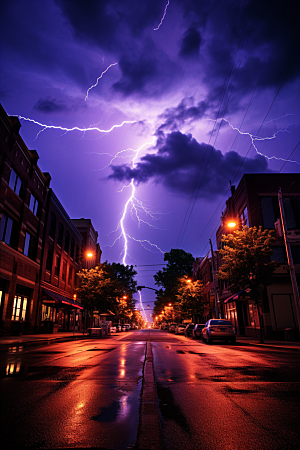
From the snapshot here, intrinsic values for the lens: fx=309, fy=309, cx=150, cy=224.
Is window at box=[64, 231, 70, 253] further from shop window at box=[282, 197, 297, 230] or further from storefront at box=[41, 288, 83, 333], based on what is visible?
shop window at box=[282, 197, 297, 230]

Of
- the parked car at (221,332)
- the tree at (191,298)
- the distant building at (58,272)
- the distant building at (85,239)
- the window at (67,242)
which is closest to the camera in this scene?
the parked car at (221,332)

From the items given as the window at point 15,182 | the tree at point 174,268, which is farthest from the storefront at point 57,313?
the tree at point 174,268

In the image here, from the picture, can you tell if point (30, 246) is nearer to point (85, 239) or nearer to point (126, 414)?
point (85, 239)

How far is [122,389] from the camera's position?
5594 millimetres

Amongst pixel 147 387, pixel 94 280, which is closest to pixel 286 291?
pixel 94 280

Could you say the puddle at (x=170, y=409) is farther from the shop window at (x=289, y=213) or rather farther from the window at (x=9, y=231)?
the shop window at (x=289, y=213)

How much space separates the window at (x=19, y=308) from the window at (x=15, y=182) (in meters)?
8.79

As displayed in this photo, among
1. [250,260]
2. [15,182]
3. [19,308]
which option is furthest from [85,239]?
[250,260]

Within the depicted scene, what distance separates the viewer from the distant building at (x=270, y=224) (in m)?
Answer: 26.1

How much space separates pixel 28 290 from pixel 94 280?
429 inches

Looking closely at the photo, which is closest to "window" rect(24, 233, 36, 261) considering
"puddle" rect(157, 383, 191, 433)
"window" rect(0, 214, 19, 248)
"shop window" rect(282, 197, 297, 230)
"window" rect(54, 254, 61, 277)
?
"window" rect(0, 214, 19, 248)

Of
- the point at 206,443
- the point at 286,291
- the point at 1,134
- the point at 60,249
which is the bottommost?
the point at 206,443

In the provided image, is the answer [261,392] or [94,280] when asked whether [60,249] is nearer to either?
[94,280]

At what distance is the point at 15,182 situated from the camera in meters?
25.6
